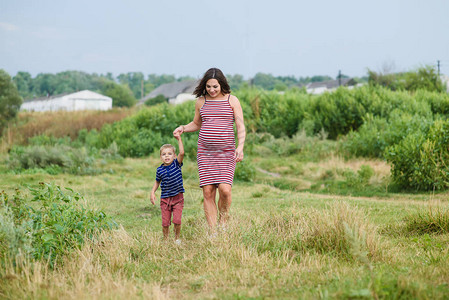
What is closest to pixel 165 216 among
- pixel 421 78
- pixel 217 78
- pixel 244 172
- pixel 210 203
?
pixel 210 203

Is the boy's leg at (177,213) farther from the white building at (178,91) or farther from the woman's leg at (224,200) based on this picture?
the white building at (178,91)

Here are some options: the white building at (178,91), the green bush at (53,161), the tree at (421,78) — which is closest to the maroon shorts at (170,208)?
the green bush at (53,161)

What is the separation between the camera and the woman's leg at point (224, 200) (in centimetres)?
540

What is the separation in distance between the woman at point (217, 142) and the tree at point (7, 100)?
69.7 ft

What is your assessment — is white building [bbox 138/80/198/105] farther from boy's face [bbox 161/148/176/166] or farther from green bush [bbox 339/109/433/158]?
boy's face [bbox 161/148/176/166]

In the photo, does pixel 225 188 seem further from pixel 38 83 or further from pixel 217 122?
pixel 38 83

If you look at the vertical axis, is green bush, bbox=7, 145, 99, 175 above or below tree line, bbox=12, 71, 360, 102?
below

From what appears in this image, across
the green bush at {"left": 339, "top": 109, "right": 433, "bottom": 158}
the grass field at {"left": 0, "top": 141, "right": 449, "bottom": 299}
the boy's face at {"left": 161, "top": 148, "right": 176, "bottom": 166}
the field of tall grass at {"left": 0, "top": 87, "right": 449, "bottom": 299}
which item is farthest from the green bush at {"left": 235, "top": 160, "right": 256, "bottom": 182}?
the boy's face at {"left": 161, "top": 148, "right": 176, "bottom": 166}

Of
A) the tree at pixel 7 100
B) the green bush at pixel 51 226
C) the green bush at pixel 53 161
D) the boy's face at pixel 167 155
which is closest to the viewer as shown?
the green bush at pixel 51 226

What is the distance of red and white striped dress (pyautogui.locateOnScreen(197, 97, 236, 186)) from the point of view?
5398mm

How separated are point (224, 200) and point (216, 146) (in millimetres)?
700

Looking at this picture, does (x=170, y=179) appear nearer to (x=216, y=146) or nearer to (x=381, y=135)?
(x=216, y=146)

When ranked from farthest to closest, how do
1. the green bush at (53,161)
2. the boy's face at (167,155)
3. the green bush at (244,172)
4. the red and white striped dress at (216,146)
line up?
the green bush at (53,161)
the green bush at (244,172)
the boy's face at (167,155)
the red and white striped dress at (216,146)

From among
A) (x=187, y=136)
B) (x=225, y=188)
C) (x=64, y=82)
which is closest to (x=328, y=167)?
(x=187, y=136)
